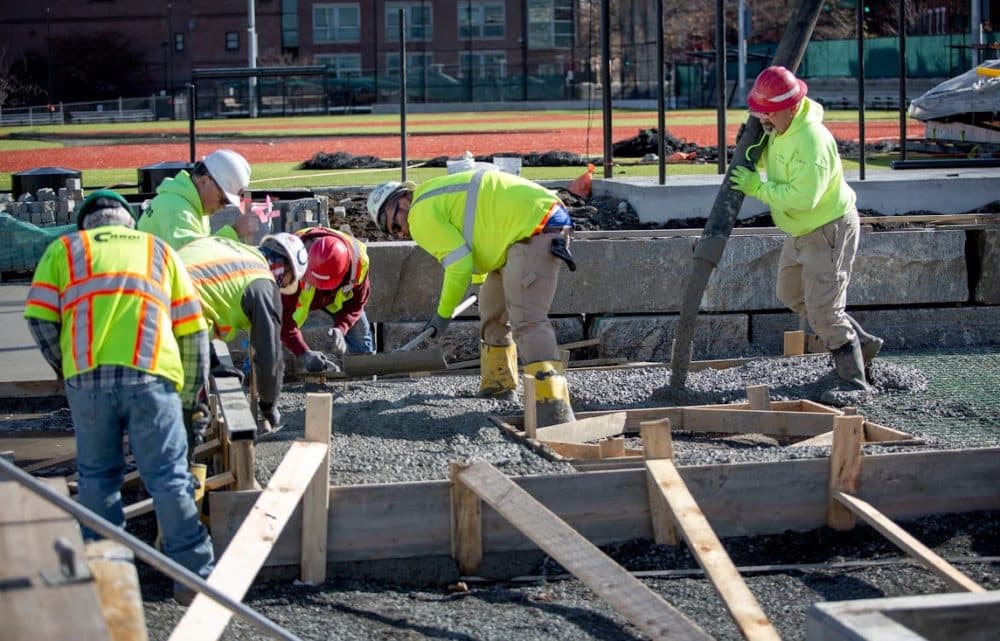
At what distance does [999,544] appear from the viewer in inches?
254

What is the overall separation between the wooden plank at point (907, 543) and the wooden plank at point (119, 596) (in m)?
3.20

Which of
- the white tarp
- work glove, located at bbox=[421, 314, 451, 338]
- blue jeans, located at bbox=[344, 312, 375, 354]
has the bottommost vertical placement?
blue jeans, located at bbox=[344, 312, 375, 354]

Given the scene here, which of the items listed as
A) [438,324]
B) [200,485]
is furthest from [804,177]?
[200,485]

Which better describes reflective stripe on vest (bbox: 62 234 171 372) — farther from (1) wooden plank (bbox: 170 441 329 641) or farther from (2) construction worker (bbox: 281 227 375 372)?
(2) construction worker (bbox: 281 227 375 372)

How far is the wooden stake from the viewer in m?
9.73

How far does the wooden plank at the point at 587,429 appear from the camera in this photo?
24.9 ft

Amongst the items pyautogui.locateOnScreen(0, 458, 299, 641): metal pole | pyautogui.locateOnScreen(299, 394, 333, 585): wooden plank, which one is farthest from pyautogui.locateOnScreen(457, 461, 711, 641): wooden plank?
pyautogui.locateOnScreen(0, 458, 299, 641): metal pole

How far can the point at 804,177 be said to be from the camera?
26.7 feet

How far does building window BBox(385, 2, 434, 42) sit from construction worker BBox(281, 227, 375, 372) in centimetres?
5147

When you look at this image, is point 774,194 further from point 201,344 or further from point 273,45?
point 273,45

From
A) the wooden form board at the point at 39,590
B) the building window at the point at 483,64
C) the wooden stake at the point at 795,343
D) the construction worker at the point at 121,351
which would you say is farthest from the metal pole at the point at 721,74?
the building window at the point at 483,64

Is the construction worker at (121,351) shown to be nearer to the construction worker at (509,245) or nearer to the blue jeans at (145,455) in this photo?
the blue jeans at (145,455)

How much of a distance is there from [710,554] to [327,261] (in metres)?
3.55

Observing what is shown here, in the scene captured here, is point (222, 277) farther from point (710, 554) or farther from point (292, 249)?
point (710, 554)
